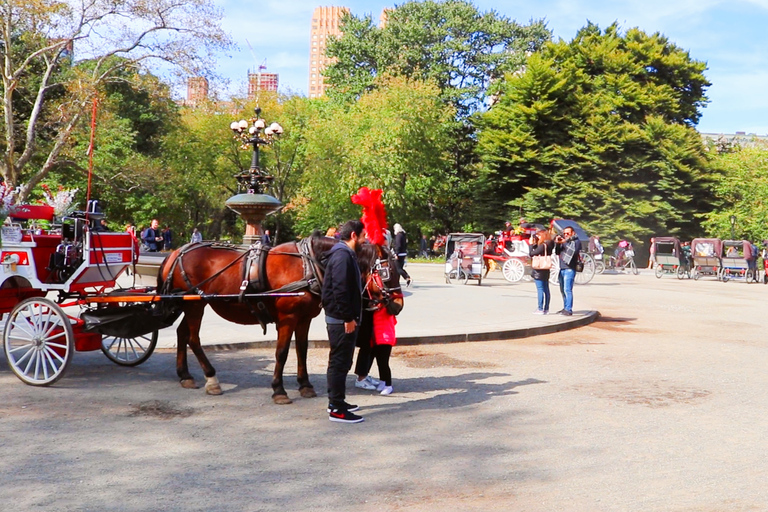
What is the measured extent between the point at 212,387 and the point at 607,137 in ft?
141

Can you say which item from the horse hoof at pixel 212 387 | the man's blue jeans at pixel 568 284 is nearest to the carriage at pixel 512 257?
the man's blue jeans at pixel 568 284

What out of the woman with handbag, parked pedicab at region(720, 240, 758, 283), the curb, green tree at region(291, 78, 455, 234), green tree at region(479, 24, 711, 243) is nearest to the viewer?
the curb

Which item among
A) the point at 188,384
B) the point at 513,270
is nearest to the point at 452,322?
the point at 188,384

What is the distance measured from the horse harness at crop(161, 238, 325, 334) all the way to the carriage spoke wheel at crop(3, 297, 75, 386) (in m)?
1.13

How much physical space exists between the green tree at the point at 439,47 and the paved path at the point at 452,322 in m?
36.7

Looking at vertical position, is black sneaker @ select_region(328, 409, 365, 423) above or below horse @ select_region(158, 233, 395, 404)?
below

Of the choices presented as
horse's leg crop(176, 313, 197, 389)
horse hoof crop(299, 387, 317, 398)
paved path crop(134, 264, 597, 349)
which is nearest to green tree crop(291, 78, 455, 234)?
paved path crop(134, 264, 597, 349)

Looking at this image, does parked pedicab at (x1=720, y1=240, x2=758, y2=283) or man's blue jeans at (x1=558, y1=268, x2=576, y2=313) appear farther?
parked pedicab at (x1=720, y1=240, x2=758, y2=283)

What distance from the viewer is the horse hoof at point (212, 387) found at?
794cm

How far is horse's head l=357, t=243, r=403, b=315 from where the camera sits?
7.94 m

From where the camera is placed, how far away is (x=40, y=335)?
26.0ft

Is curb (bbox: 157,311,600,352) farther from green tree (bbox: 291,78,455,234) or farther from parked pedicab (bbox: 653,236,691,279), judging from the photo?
green tree (bbox: 291,78,455,234)

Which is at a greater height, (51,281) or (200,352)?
(51,281)

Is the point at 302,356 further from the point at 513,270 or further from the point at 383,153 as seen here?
the point at 383,153
